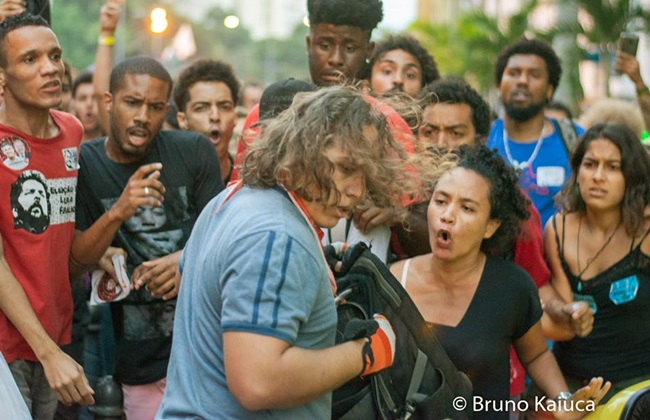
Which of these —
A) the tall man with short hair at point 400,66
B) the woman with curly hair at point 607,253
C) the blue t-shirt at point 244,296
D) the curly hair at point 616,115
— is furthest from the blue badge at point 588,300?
the blue t-shirt at point 244,296

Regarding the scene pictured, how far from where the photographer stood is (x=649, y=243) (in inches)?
208

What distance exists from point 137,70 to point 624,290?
9.14 ft

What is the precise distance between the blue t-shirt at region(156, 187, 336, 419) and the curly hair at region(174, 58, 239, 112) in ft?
11.5

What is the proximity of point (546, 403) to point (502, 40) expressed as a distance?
16.3 meters

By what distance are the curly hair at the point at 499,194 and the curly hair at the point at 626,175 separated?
78 centimetres

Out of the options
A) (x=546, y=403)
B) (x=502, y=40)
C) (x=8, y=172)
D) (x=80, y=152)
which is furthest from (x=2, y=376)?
(x=502, y=40)

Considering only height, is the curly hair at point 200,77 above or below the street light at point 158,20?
below

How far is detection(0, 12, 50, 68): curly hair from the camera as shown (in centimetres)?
470

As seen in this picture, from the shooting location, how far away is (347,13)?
5.86 metres

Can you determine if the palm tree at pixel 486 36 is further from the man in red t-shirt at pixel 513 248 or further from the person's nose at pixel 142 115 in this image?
the person's nose at pixel 142 115

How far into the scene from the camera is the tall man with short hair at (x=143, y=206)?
5.07 meters

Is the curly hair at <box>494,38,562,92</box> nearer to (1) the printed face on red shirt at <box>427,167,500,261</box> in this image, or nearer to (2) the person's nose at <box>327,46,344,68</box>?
(2) the person's nose at <box>327,46,344,68</box>

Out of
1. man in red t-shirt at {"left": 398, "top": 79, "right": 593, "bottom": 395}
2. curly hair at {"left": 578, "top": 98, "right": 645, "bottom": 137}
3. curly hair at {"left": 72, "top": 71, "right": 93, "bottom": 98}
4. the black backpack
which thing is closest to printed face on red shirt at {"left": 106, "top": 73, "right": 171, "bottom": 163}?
man in red t-shirt at {"left": 398, "top": 79, "right": 593, "bottom": 395}

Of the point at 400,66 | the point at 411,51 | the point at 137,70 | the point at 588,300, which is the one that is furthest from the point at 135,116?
the point at 588,300
